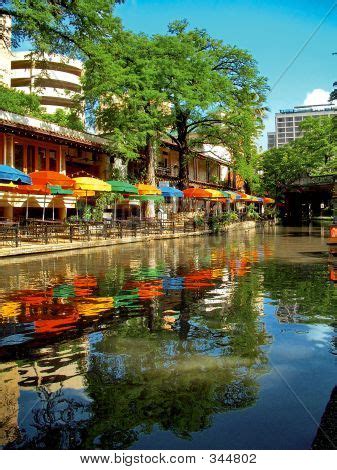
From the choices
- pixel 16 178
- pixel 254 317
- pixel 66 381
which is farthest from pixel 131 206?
pixel 66 381

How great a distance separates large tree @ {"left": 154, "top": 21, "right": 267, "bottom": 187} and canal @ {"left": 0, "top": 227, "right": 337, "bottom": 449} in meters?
23.7

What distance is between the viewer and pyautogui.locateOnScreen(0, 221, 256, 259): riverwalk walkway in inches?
671

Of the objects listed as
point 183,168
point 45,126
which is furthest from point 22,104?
point 45,126

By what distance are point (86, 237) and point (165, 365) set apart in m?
18.4

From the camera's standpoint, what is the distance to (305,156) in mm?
59781

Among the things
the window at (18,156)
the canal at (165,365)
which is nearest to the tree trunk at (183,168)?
the window at (18,156)

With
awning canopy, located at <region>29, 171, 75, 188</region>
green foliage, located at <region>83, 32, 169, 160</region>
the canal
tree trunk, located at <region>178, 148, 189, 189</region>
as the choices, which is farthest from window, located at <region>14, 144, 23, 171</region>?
the canal

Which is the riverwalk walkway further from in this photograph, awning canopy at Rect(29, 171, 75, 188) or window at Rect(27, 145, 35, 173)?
window at Rect(27, 145, 35, 173)

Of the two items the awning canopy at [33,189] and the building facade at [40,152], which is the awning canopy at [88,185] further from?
the building facade at [40,152]

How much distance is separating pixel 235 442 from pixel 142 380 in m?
1.35

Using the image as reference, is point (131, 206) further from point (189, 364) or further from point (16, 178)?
point (189, 364)

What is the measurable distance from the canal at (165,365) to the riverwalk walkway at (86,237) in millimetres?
7408

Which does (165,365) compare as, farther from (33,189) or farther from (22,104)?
(22,104)
